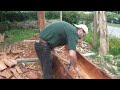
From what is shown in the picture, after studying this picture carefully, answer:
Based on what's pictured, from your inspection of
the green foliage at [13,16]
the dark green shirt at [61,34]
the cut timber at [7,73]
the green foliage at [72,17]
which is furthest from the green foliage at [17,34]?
the dark green shirt at [61,34]

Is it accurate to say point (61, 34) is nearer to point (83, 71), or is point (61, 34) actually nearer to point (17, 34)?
point (83, 71)

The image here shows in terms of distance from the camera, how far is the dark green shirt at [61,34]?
13.0ft

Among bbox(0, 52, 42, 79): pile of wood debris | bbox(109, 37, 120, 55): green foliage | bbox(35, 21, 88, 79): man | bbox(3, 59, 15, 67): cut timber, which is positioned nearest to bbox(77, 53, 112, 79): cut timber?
bbox(35, 21, 88, 79): man

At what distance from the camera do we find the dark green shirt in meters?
3.96

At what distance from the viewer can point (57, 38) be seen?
423 cm

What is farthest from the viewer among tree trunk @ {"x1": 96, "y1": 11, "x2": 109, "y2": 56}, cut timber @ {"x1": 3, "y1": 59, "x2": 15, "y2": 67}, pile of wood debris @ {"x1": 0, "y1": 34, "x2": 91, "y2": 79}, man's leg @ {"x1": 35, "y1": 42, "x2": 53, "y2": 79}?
tree trunk @ {"x1": 96, "y1": 11, "x2": 109, "y2": 56}

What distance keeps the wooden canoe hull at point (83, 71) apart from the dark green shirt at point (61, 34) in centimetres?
34

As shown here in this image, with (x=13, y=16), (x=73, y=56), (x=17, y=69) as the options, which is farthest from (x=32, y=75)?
(x=13, y=16)

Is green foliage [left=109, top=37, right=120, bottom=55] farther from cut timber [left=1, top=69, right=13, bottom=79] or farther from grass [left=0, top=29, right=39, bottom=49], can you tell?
cut timber [left=1, top=69, right=13, bottom=79]

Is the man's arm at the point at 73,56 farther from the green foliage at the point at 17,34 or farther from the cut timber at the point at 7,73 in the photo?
the green foliage at the point at 17,34
